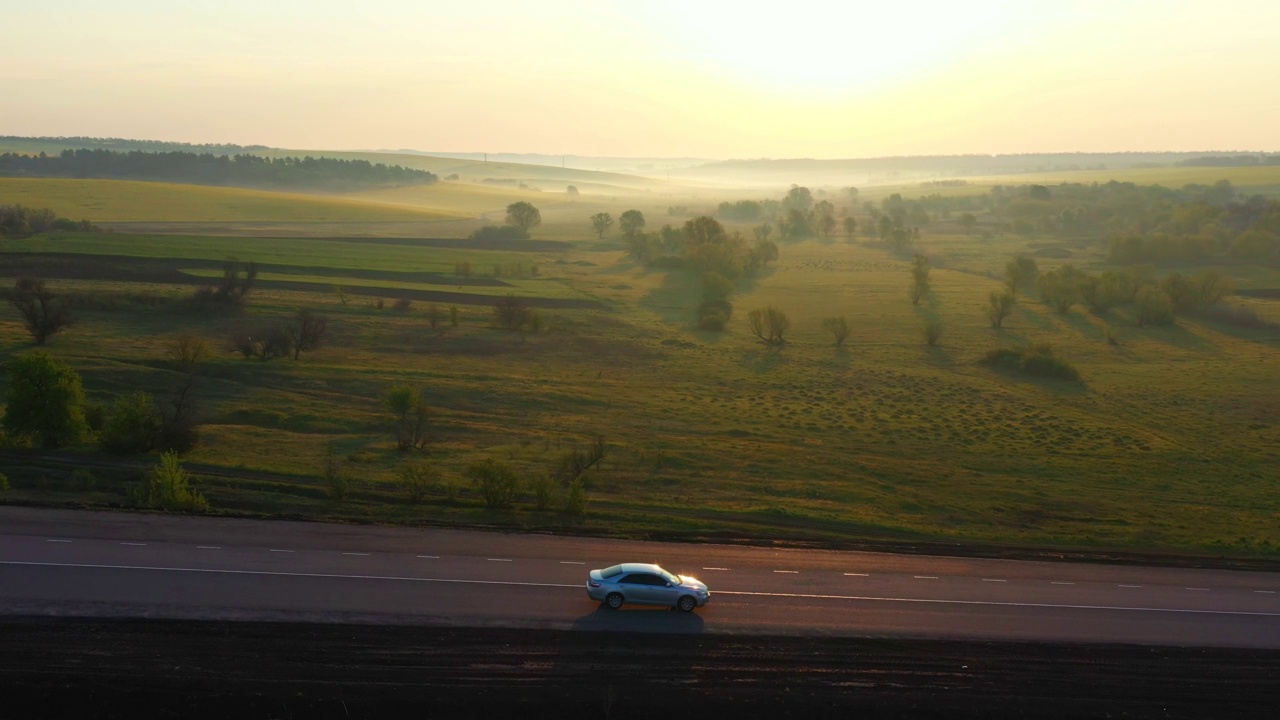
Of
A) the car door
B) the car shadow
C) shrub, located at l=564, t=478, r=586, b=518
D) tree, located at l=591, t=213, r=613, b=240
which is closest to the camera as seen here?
the car shadow

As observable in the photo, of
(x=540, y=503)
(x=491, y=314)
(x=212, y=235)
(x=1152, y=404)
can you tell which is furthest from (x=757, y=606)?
(x=212, y=235)

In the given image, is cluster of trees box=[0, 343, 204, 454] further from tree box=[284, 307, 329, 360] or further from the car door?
the car door

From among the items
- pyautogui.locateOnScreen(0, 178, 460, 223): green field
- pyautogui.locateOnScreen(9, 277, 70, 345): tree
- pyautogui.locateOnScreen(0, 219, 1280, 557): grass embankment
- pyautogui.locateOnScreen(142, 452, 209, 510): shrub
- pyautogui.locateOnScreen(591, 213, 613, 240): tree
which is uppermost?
pyautogui.locateOnScreen(0, 178, 460, 223): green field

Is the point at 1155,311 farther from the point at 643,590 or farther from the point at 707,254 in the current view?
the point at 643,590

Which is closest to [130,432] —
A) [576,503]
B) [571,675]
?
[576,503]

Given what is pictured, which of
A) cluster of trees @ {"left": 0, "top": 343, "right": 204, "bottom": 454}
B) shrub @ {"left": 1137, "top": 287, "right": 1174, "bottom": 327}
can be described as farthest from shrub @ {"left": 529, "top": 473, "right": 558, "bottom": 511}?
shrub @ {"left": 1137, "top": 287, "right": 1174, "bottom": 327}

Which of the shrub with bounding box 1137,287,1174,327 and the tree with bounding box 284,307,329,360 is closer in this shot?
the tree with bounding box 284,307,329,360

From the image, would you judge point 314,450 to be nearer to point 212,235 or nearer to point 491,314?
point 491,314
